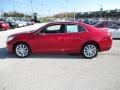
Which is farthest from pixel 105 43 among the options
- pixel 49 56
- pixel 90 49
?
pixel 49 56

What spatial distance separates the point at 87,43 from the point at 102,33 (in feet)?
2.34

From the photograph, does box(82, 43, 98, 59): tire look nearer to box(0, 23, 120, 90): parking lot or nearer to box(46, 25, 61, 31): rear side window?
box(0, 23, 120, 90): parking lot

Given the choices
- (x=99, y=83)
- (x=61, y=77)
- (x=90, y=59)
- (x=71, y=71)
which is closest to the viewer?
(x=99, y=83)

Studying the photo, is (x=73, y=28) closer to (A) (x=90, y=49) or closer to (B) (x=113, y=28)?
(A) (x=90, y=49)

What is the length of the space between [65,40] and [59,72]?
2.43 m

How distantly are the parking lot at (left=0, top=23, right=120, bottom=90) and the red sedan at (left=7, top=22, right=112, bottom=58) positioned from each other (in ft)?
1.05

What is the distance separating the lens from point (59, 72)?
7.53 meters

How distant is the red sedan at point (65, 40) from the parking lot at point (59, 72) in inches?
12.6

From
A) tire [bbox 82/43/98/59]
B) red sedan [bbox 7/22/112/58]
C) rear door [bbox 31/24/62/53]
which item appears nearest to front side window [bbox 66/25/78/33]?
red sedan [bbox 7/22/112/58]

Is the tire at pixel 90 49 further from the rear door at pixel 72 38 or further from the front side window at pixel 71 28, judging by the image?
the front side window at pixel 71 28

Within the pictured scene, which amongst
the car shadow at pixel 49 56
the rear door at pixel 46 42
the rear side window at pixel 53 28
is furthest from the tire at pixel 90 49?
the rear side window at pixel 53 28

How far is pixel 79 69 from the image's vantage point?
312 inches

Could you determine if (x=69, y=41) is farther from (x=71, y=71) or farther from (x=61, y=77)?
(x=61, y=77)

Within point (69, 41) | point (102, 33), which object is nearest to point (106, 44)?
point (102, 33)
